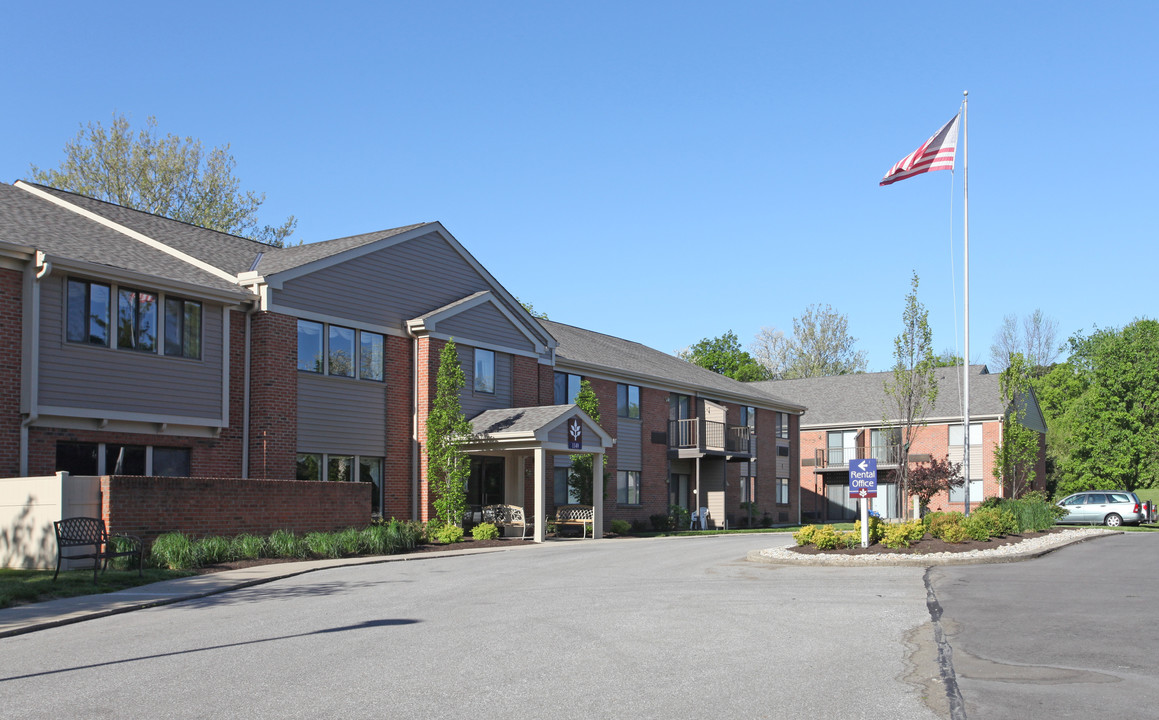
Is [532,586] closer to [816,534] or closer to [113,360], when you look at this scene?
[816,534]

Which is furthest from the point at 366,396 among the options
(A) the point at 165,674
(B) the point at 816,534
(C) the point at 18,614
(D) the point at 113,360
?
(A) the point at 165,674

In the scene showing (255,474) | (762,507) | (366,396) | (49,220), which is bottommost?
(762,507)

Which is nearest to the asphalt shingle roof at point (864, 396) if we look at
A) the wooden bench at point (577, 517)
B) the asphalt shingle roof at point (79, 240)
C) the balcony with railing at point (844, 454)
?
the balcony with railing at point (844, 454)

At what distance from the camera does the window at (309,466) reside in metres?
24.3

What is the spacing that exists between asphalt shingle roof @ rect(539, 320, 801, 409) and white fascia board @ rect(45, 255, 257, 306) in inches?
526

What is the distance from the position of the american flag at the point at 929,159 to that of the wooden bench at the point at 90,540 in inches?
802

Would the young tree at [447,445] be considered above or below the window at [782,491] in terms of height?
above

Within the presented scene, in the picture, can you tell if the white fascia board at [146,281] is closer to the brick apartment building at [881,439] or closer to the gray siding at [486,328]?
the gray siding at [486,328]

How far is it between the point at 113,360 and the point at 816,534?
14695 mm

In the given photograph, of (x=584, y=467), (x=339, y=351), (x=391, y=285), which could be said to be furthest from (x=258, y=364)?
(x=584, y=467)

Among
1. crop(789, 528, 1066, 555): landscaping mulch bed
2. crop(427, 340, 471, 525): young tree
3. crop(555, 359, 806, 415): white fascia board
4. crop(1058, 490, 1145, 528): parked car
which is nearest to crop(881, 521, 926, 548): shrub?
crop(789, 528, 1066, 555): landscaping mulch bed

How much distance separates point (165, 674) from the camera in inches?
345

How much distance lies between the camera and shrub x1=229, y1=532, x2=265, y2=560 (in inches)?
747

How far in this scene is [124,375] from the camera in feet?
67.5
